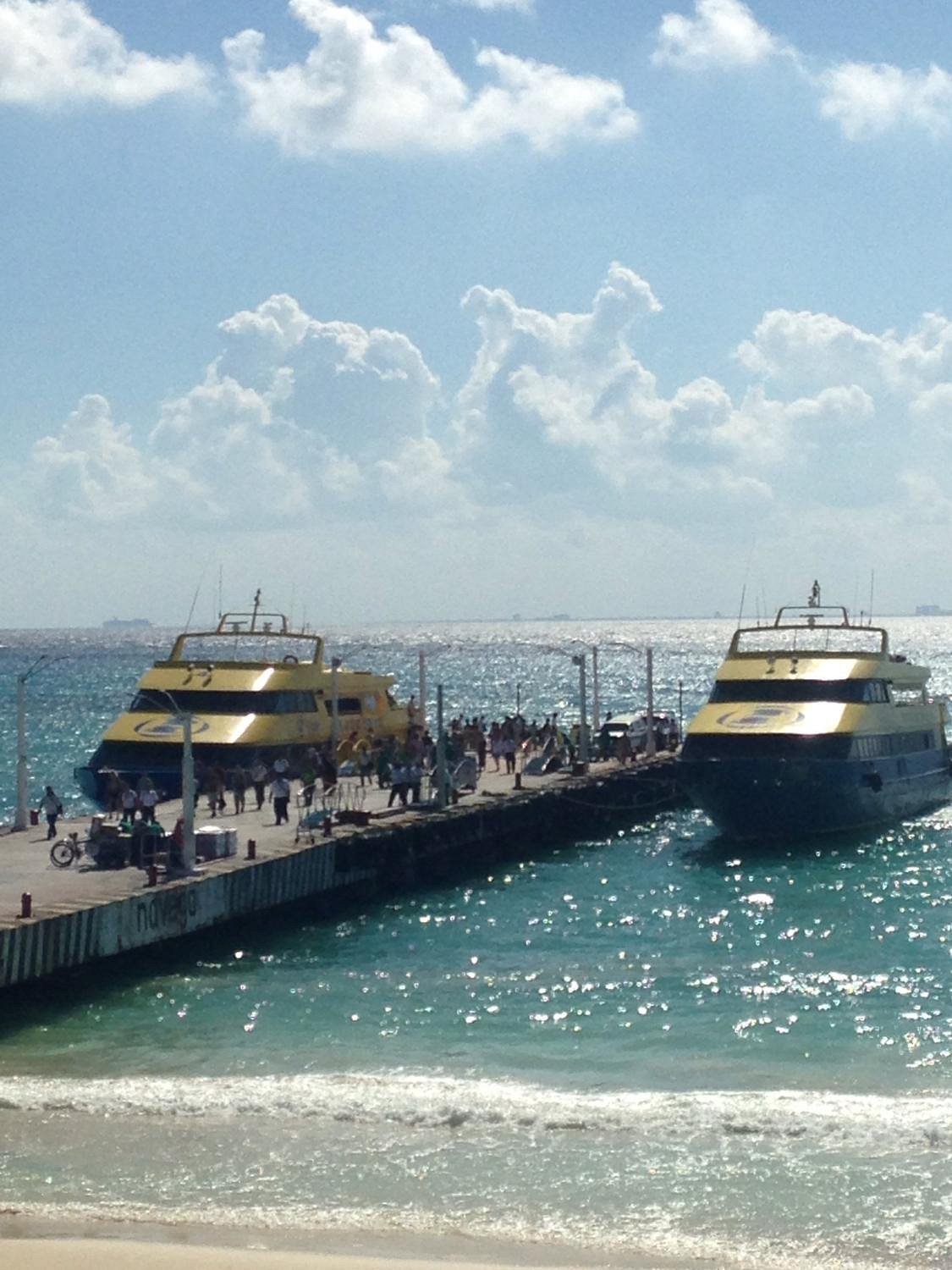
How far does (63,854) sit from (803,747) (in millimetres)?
20065

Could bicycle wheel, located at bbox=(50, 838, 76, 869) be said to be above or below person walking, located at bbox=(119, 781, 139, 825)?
below

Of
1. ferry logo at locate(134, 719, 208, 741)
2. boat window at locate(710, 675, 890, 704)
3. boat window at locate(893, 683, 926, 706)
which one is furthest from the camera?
boat window at locate(893, 683, 926, 706)

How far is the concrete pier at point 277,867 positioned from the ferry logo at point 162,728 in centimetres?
383

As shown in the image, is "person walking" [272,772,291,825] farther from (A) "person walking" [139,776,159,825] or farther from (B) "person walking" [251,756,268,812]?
(A) "person walking" [139,776,159,825]

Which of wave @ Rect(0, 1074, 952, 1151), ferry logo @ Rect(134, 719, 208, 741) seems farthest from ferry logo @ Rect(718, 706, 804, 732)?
wave @ Rect(0, 1074, 952, 1151)

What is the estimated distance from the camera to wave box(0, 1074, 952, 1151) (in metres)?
20.9

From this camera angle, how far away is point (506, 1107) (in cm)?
2186

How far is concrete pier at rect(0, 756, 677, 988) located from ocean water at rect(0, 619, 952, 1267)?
2.35ft

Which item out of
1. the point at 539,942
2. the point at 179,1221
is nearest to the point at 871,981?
the point at 539,942

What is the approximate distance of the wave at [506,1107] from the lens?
822 inches

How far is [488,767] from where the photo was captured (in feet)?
176

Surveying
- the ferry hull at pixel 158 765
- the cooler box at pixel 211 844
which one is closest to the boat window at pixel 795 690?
the ferry hull at pixel 158 765

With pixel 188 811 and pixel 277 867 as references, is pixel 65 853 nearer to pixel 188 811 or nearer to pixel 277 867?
pixel 188 811

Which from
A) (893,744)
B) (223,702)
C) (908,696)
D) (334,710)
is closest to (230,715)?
(223,702)
